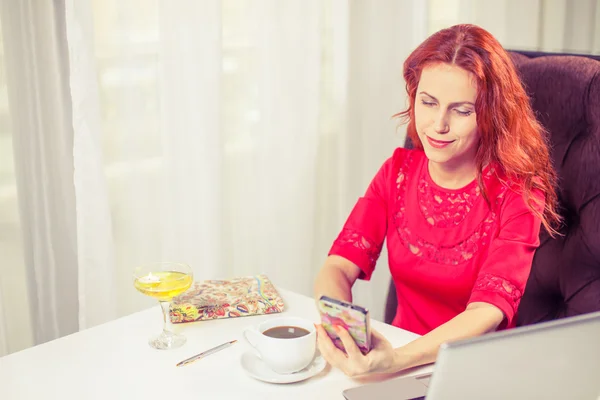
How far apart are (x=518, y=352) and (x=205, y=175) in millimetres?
1253

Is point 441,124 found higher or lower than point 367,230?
higher

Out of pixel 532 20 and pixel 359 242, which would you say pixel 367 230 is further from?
pixel 532 20

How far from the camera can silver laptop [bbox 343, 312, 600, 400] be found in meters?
0.69

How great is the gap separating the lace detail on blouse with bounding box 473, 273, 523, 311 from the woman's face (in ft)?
0.81

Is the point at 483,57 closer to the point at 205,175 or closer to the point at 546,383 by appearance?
the point at 546,383

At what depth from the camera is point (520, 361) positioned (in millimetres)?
705

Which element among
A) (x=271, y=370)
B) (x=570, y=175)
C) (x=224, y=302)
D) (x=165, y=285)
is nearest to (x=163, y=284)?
(x=165, y=285)

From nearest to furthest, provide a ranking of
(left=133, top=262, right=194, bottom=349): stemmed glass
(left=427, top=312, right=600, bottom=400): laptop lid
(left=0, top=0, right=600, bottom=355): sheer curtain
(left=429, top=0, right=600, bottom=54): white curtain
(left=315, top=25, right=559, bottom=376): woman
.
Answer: (left=427, top=312, right=600, bottom=400): laptop lid → (left=133, top=262, right=194, bottom=349): stemmed glass → (left=315, top=25, right=559, bottom=376): woman → (left=0, top=0, right=600, bottom=355): sheer curtain → (left=429, top=0, right=600, bottom=54): white curtain

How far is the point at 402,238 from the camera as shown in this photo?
1.47m

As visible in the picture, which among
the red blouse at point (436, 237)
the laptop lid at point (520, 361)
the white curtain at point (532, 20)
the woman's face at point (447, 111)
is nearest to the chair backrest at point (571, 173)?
the red blouse at point (436, 237)

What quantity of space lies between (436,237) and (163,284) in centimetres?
58

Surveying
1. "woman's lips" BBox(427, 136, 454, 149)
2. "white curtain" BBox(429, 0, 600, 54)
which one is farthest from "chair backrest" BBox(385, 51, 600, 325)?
"white curtain" BBox(429, 0, 600, 54)

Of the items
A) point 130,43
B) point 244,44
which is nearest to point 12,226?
point 130,43

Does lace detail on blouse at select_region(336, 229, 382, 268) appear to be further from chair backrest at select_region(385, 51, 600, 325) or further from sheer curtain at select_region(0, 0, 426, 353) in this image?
sheer curtain at select_region(0, 0, 426, 353)
